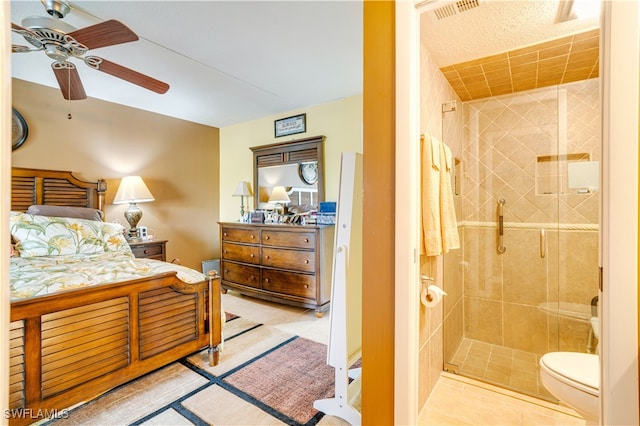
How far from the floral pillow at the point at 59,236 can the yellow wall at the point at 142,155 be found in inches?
38.8

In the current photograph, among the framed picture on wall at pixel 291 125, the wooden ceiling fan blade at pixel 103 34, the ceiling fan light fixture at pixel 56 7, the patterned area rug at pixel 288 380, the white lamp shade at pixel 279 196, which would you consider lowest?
the patterned area rug at pixel 288 380

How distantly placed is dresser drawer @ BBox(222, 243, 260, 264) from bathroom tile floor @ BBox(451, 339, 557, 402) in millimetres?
2372

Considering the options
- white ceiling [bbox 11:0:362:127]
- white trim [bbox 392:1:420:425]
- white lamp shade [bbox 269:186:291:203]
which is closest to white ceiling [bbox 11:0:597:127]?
white ceiling [bbox 11:0:362:127]

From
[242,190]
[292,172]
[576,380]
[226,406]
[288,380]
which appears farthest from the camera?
[242,190]

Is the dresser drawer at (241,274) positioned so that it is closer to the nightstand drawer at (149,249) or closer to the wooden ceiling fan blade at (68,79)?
the nightstand drawer at (149,249)

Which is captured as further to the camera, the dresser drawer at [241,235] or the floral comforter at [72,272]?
the dresser drawer at [241,235]

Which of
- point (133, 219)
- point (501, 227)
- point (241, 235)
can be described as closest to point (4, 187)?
point (501, 227)

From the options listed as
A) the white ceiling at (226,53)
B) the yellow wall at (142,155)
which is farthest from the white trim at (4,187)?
the yellow wall at (142,155)

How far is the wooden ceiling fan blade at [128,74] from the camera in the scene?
6.86 feet

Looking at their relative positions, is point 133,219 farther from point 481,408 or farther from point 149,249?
point 481,408

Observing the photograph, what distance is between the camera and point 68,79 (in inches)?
Answer: 89.2

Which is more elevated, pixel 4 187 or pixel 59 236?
pixel 4 187

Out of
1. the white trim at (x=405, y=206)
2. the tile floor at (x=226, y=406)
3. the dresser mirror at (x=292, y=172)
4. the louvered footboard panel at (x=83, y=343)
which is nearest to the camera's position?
the white trim at (x=405, y=206)

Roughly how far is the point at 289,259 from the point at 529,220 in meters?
2.32
